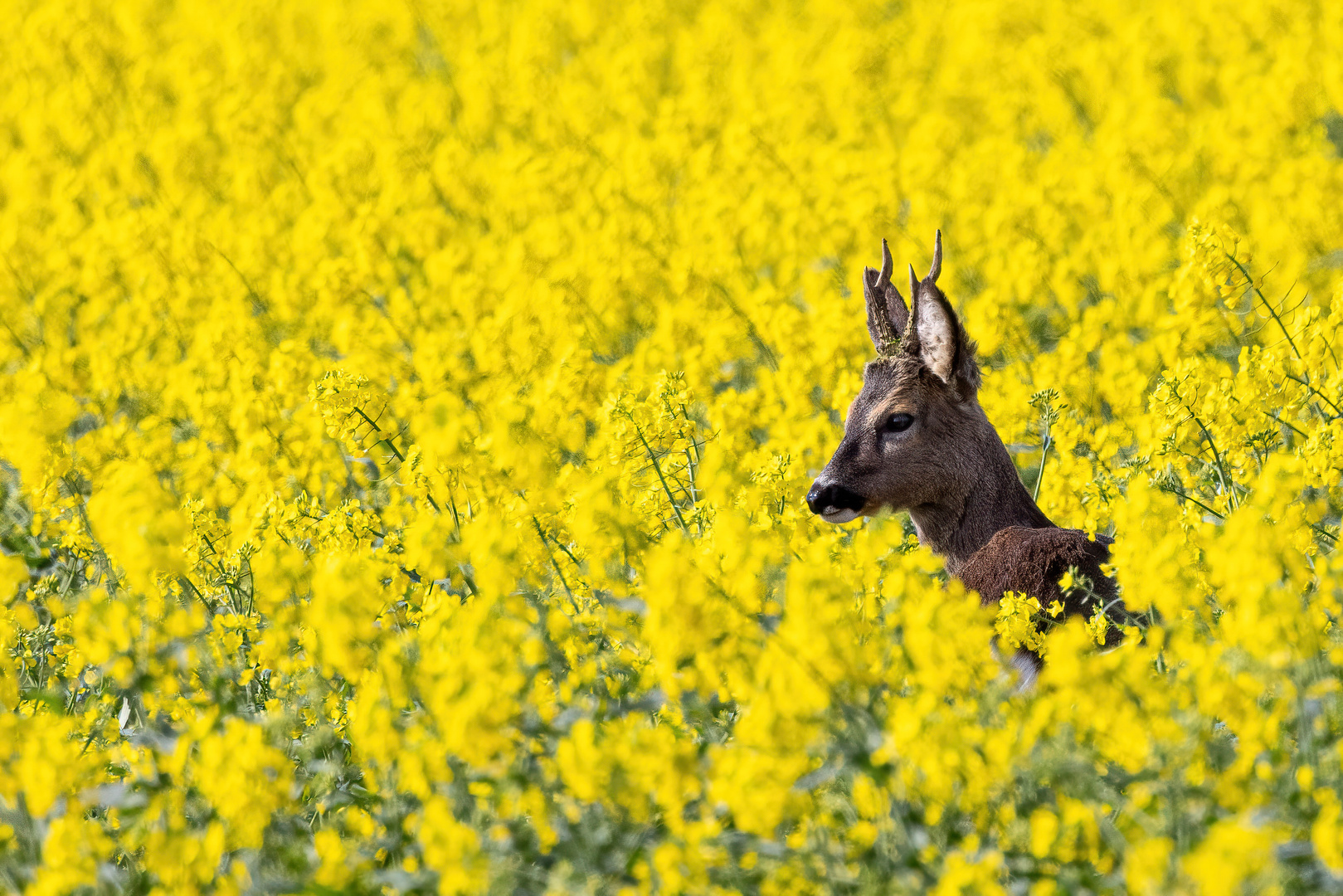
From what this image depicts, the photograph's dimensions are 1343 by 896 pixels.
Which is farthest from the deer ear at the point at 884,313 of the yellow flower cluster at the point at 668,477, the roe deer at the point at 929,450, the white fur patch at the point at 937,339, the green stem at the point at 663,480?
the green stem at the point at 663,480

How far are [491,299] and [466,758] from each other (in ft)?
16.0

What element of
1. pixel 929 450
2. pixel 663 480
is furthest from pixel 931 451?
pixel 663 480

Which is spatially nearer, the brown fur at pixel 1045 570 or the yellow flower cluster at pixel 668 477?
the yellow flower cluster at pixel 668 477

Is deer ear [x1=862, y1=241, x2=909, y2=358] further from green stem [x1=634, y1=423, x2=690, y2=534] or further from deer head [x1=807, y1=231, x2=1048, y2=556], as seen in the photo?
green stem [x1=634, y1=423, x2=690, y2=534]

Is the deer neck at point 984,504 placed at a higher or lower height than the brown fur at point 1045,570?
higher

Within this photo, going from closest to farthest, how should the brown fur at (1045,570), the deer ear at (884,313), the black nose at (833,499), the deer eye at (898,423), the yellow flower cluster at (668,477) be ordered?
1. the yellow flower cluster at (668,477)
2. the brown fur at (1045,570)
3. the black nose at (833,499)
4. the deer eye at (898,423)
5. the deer ear at (884,313)

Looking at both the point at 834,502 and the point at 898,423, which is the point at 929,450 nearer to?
the point at 898,423

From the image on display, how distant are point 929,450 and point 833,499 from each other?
304 millimetres

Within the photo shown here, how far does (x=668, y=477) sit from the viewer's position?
15.5 ft

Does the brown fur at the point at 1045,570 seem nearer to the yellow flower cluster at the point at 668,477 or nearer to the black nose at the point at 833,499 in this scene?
the yellow flower cluster at the point at 668,477

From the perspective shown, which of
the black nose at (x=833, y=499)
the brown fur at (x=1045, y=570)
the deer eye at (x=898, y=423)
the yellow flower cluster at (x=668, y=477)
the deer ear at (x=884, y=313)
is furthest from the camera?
the deer ear at (x=884, y=313)

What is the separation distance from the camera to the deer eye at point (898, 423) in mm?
4359

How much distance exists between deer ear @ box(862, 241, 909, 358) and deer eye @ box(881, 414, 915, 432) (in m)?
0.20

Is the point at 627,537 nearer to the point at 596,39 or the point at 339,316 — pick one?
the point at 339,316
